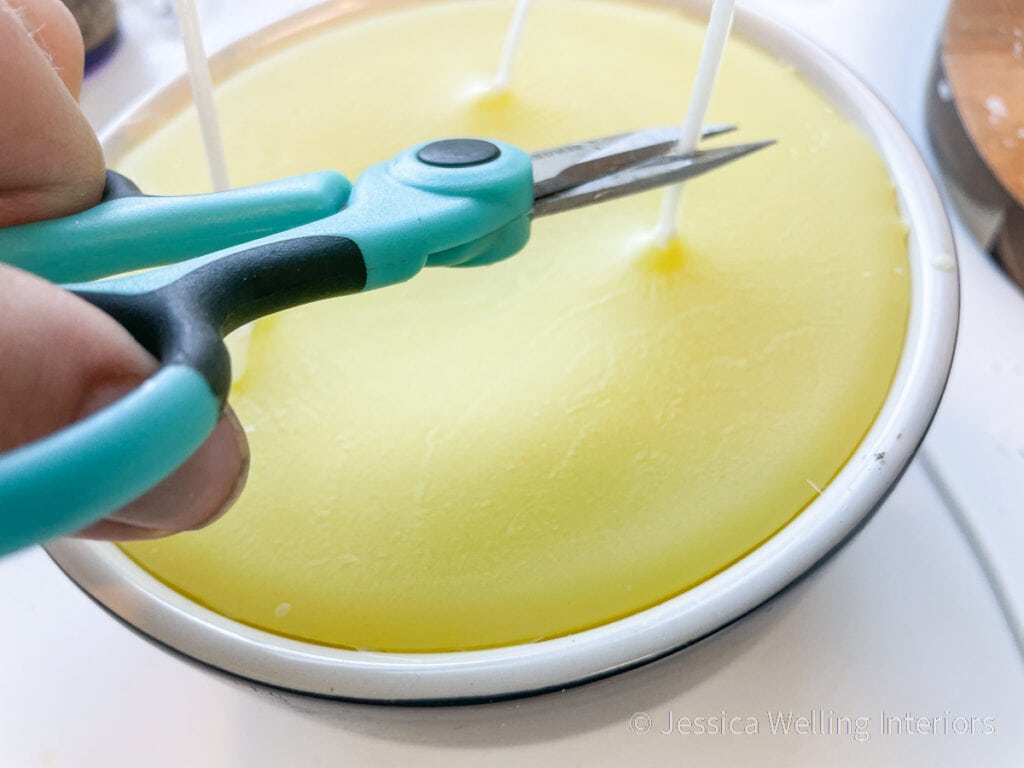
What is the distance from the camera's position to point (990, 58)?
20.3 inches

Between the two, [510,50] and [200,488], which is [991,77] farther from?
[200,488]

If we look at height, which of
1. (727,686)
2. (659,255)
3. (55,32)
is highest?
(55,32)

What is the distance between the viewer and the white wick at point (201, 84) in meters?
0.34

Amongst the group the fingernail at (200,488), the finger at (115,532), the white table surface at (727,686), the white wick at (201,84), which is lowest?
the white table surface at (727,686)

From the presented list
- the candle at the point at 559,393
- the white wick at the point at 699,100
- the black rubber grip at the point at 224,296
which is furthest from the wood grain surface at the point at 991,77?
the black rubber grip at the point at 224,296

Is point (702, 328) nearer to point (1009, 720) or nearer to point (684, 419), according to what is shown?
point (684, 419)

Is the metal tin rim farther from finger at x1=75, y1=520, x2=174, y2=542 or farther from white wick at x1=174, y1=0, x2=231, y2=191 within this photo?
white wick at x1=174, y1=0, x2=231, y2=191

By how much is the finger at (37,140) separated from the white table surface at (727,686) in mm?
179

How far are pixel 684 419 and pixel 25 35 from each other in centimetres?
27

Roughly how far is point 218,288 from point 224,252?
0.06 ft

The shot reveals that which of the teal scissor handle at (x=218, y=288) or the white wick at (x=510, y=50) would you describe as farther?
the white wick at (x=510, y=50)

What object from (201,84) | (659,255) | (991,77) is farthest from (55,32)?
(991,77)

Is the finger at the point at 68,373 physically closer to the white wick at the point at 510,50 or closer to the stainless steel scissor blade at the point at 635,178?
the stainless steel scissor blade at the point at 635,178

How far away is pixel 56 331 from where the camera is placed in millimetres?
196
